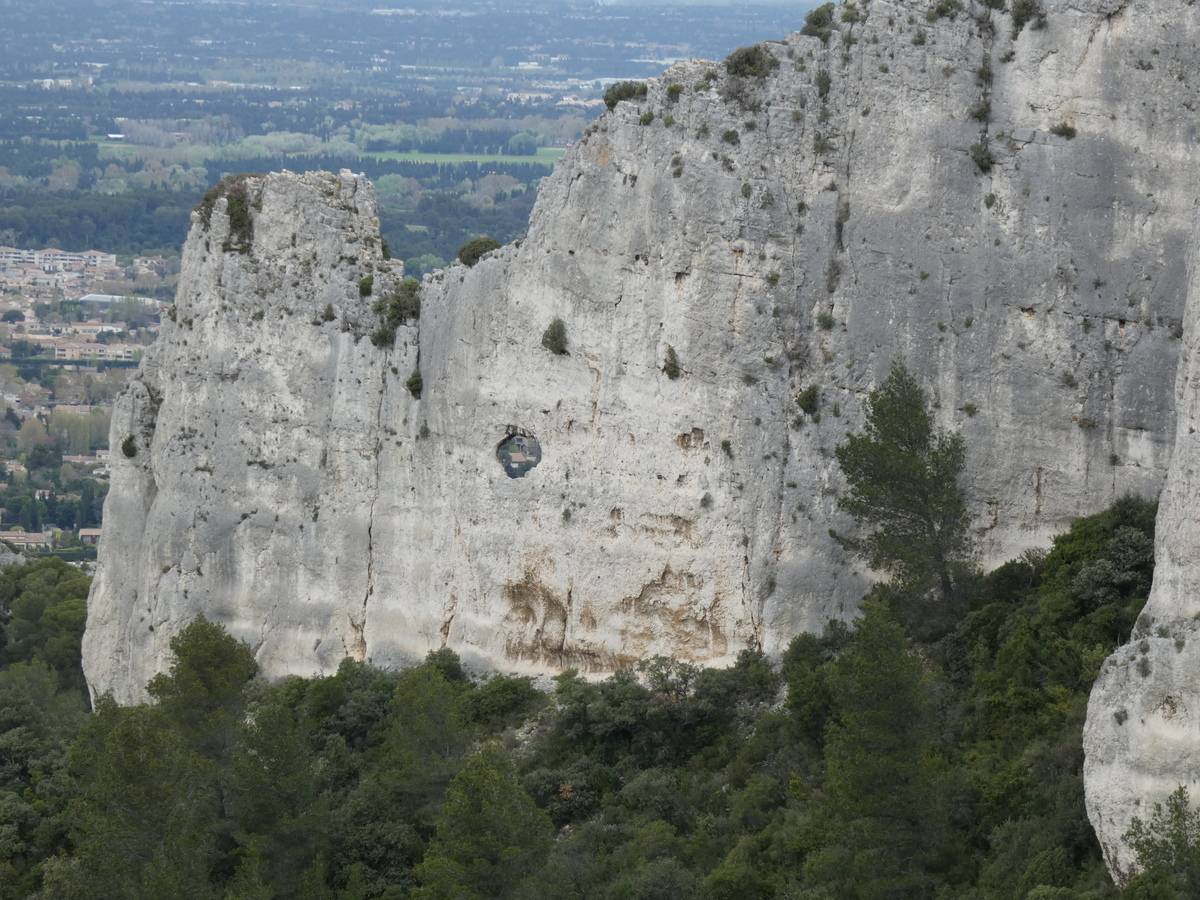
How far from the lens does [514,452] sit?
59938mm

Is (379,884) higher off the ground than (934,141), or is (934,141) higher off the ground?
(934,141)

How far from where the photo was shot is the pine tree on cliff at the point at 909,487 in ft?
160

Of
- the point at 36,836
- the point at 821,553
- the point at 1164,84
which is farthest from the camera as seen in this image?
the point at 36,836

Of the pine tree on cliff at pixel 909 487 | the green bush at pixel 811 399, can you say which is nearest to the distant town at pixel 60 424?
the green bush at pixel 811 399

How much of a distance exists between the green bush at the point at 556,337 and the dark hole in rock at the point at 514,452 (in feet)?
6.61

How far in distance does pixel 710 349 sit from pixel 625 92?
5738 millimetres

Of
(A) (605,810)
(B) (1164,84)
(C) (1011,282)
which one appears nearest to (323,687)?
(A) (605,810)

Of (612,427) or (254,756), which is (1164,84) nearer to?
(612,427)

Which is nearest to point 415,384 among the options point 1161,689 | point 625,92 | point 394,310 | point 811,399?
point 394,310

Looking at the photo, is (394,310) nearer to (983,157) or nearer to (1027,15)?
(983,157)

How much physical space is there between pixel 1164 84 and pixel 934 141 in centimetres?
464

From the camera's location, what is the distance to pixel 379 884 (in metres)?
48.3

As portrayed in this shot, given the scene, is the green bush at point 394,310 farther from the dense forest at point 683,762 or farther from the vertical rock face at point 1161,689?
the vertical rock face at point 1161,689

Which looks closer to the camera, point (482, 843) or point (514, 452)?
point (482, 843)
